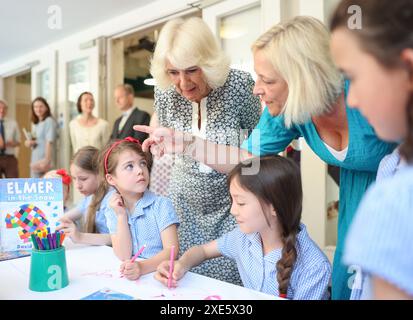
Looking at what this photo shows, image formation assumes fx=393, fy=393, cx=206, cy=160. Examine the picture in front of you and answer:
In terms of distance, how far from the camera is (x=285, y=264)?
1.00 meters

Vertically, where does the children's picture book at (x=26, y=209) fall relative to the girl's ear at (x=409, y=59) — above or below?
below

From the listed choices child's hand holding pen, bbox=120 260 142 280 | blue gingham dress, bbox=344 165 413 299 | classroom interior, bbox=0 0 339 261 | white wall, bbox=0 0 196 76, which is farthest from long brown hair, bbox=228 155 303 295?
white wall, bbox=0 0 196 76

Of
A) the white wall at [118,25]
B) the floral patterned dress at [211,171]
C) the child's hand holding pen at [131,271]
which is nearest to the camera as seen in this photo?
the child's hand holding pen at [131,271]

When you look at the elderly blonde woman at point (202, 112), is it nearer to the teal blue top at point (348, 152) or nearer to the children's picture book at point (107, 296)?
the teal blue top at point (348, 152)

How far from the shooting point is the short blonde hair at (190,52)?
1.29 meters

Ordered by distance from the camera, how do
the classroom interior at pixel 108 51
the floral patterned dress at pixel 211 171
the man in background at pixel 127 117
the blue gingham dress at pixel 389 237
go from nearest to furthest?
1. the blue gingham dress at pixel 389 237
2. the floral patterned dress at pixel 211 171
3. the classroom interior at pixel 108 51
4. the man in background at pixel 127 117

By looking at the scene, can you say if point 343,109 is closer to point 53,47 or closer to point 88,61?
point 88,61

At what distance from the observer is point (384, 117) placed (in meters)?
0.52

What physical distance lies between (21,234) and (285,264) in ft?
2.51

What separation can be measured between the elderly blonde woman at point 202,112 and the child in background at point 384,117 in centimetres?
77

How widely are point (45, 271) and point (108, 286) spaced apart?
→ 0.45 feet

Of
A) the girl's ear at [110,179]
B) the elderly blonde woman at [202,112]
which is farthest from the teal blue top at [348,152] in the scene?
the girl's ear at [110,179]

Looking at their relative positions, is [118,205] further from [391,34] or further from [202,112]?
[391,34]
